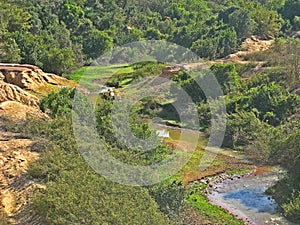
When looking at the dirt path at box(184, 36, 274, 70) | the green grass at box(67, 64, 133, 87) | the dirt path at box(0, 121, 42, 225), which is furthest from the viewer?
the green grass at box(67, 64, 133, 87)

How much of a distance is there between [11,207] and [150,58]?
4680 centimetres

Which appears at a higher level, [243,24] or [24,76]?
[243,24]

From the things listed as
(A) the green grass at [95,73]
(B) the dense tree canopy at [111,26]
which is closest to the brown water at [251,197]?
(A) the green grass at [95,73]

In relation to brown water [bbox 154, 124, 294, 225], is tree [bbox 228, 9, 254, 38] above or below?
above

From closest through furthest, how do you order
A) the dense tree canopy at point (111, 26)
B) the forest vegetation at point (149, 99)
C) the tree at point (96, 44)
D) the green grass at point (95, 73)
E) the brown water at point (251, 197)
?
the forest vegetation at point (149, 99)
the brown water at point (251, 197)
the dense tree canopy at point (111, 26)
the green grass at point (95, 73)
the tree at point (96, 44)

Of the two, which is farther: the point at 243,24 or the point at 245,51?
the point at 243,24

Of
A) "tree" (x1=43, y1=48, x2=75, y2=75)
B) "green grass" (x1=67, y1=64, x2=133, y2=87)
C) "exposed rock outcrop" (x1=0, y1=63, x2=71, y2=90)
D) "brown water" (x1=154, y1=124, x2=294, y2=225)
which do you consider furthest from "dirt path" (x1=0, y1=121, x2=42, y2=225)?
"green grass" (x1=67, y1=64, x2=133, y2=87)

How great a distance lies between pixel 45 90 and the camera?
44.2 metres

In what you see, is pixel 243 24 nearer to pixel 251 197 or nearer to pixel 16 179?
pixel 251 197

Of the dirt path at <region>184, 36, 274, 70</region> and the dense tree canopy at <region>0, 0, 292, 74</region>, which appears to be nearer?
the dirt path at <region>184, 36, 274, 70</region>

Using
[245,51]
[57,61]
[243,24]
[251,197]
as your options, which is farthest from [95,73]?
[251,197]

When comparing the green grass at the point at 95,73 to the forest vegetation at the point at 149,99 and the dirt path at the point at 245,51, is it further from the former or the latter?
the dirt path at the point at 245,51

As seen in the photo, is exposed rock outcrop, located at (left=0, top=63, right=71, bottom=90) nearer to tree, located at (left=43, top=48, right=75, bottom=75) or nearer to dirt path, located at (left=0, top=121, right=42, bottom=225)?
tree, located at (left=43, top=48, right=75, bottom=75)

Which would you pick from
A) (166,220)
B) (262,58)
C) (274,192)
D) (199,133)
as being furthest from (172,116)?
(166,220)
